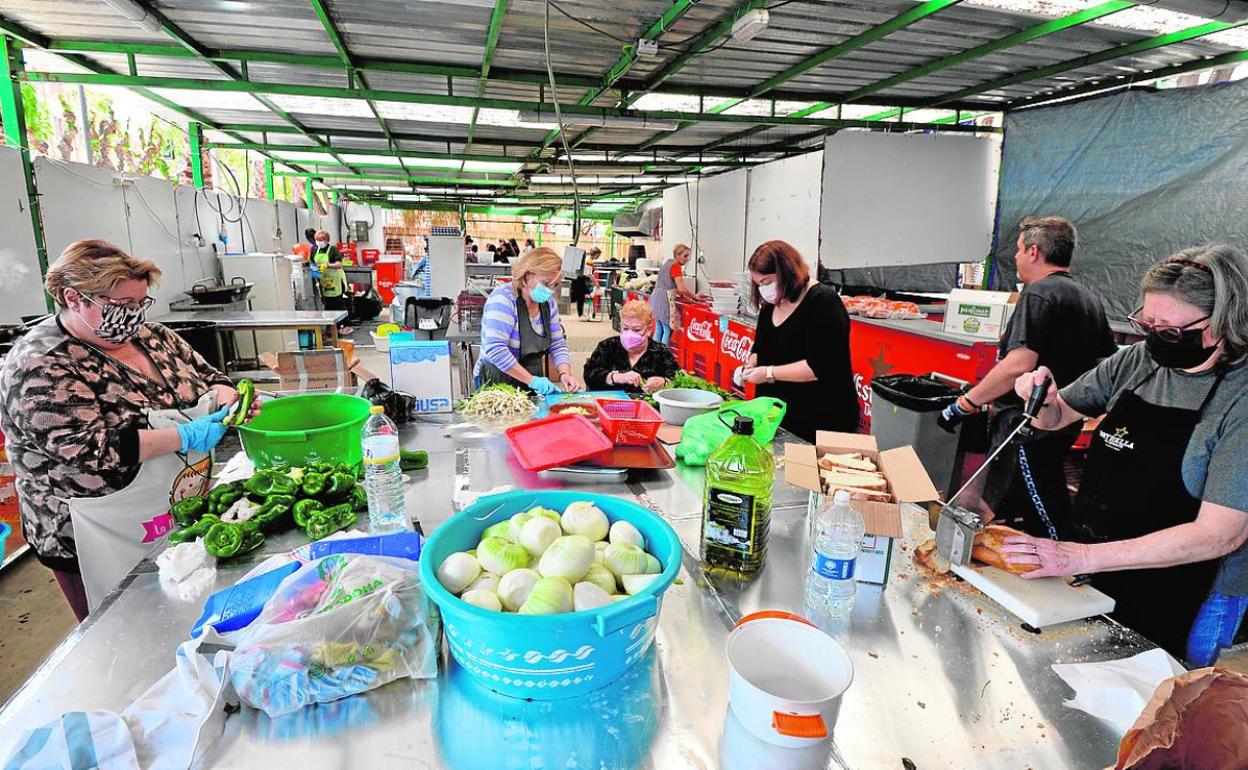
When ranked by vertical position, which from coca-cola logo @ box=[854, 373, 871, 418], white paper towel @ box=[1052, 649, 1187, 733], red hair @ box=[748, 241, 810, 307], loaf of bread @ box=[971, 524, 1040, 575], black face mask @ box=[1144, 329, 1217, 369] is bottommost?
coca-cola logo @ box=[854, 373, 871, 418]

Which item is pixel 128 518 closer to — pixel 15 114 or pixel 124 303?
pixel 124 303

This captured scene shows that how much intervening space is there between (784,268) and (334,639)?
2685mm

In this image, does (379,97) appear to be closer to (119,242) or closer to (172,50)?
(172,50)

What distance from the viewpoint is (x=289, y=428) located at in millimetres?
2215

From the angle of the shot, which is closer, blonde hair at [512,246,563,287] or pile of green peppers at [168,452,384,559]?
pile of green peppers at [168,452,384,559]

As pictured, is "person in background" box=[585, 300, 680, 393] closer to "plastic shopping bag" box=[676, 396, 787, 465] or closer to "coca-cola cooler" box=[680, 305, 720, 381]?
"plastic shopping bag" box=[676, 396, 787, 465]

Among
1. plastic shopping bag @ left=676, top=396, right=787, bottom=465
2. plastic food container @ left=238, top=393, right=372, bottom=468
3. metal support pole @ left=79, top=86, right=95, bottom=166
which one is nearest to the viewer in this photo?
plastic food container @ left=238, top=393, right=372, bottom=468

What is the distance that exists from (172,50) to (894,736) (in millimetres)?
7014

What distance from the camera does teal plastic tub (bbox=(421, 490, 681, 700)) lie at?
3.24 feet

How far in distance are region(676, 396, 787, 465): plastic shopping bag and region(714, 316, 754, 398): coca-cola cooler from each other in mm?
A: 4053

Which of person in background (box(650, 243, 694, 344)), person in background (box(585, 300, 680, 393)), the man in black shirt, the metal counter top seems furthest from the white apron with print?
person in background (box(650, 243, 694, 344))

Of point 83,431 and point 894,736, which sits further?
point 83,431

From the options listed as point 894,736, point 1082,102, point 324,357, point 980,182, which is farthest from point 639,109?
point 894,736

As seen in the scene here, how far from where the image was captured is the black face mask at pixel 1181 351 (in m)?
1.67
